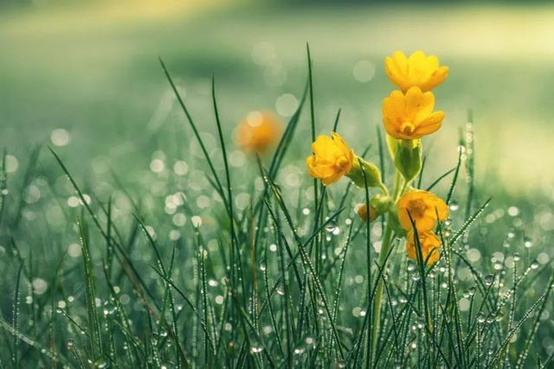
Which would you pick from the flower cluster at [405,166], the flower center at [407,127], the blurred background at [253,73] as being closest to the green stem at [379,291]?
the flower cluster at [405,166]

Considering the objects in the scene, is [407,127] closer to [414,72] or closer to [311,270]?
[414,72]

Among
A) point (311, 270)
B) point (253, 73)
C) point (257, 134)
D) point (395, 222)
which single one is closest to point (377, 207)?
point (395, 222)

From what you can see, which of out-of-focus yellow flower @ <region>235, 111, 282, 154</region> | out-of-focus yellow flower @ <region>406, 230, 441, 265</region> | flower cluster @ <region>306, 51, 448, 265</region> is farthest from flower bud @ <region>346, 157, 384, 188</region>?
out-of-focus yellow flower @ <region>235, 111, 282, 154</region>

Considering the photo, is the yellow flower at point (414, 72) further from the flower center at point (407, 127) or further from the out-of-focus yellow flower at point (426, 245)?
the out-of-focus yellow flower at point (426, 245)

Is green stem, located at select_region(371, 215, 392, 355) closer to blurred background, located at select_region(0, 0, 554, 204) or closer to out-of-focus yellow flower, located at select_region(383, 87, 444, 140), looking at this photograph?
out-of-focus yellow flower, located at select_region(383, 87, 444, 140)

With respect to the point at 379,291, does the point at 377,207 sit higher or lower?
higher

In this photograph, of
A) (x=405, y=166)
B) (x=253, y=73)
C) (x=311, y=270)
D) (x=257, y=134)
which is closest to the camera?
(x=311, y=270)

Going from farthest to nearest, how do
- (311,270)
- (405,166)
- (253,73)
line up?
1. (253,73)
2. (405,166)
3. (311,270)

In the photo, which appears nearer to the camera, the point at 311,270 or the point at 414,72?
the point at 311,270
